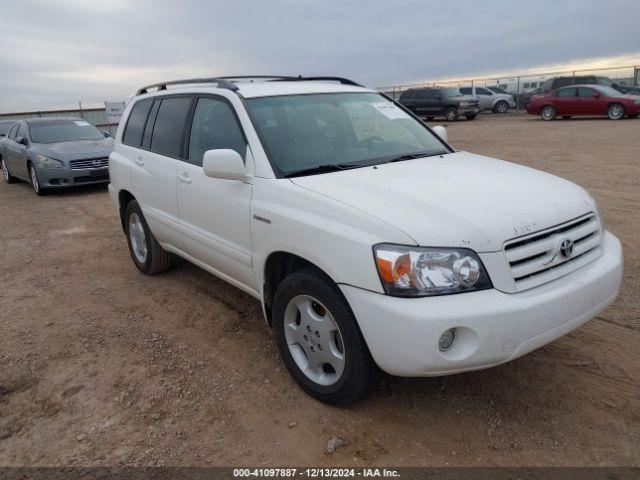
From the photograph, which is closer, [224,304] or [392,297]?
[392,297]

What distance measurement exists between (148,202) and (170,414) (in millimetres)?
2364

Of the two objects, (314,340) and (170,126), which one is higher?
(170,126)

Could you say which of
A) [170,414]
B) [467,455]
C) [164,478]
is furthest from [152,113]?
[467,455]

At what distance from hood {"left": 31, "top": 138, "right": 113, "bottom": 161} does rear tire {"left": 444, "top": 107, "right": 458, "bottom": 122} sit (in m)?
19.0

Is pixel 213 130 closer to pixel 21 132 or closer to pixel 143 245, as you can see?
pixel 143 245

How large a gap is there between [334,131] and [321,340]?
5.18 ft

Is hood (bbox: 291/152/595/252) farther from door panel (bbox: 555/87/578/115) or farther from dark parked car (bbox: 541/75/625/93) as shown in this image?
dark parked car (bbox: 541/75/625/93)

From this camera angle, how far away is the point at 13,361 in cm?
391

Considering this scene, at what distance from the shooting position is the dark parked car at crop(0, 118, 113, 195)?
35.7 ft

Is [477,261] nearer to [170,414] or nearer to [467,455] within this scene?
[467,455]

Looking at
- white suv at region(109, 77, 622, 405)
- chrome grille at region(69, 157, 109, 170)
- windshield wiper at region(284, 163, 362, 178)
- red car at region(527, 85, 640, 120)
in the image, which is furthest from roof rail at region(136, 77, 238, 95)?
red car at region(527, 85, 640, 120)

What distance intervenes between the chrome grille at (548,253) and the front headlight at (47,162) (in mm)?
10354

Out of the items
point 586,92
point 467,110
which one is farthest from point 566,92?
point 467,110

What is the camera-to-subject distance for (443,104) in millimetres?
26578
